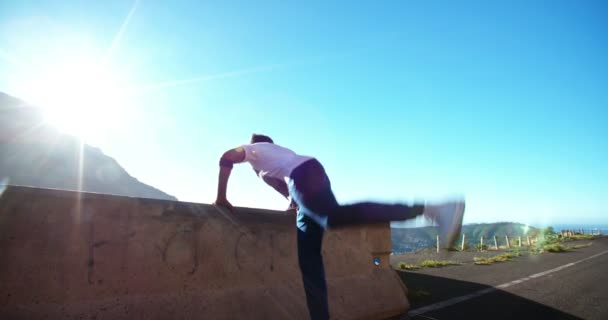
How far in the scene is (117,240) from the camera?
2266 mm

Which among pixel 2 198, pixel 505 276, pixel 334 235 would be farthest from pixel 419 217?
pixel 505 276

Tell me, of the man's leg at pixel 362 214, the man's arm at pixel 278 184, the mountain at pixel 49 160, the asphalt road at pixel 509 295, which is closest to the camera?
the man's leg at pixel 362 214

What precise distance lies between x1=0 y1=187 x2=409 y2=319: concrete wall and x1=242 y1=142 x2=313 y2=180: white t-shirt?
433mm

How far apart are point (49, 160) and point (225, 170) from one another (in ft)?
522

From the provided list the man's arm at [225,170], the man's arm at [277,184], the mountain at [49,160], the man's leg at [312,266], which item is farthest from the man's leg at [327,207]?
the mountain at [49,160]

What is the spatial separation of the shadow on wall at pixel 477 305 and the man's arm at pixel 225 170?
2714mm

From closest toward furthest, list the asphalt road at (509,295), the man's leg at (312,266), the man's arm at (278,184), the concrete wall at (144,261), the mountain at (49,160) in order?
the concrete wall at (144,261)
the man's leg at (312,266)
the man's arm at (278,184)
the asphalt road at (509,295)
the mountain at (49,160)

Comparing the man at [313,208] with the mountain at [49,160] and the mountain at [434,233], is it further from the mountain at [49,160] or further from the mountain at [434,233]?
the mountain at [49,160]

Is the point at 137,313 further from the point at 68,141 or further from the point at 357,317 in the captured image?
the point at 68,141

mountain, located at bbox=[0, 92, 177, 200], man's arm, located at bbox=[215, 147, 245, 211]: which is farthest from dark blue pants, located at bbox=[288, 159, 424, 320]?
mountain, located at bbox=[0, 92, 177, 200]

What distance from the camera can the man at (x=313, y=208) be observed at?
2604 mm

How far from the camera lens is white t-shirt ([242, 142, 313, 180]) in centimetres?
293

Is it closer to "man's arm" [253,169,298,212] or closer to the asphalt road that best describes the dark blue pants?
"man's arm" [253,169,298,212]

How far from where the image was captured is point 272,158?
3016 mm
